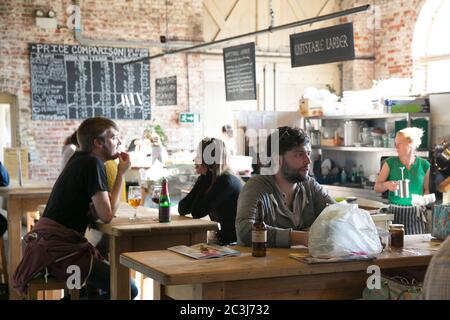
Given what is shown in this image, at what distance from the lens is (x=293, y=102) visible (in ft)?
41.3

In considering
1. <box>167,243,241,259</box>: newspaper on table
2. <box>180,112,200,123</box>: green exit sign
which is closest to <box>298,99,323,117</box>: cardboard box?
<box>180,112,200,123</box>: green exit sign

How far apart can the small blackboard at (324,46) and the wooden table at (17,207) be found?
10.9 feet

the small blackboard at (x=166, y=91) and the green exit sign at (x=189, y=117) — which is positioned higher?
the small blackboard at (x=166, y=91)

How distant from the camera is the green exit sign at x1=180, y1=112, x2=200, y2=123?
11812 millimetres

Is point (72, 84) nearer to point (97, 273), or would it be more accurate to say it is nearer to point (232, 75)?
point (232, 75)

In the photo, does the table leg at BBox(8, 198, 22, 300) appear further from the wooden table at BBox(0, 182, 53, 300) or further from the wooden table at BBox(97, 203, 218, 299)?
Result: the wooden table at BBox(97, 203, 218, 299)

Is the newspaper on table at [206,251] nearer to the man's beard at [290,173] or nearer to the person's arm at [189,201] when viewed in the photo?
the man's beard at [290,173]

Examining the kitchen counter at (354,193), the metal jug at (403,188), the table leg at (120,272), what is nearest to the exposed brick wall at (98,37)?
the kitchen counter at (354,193)

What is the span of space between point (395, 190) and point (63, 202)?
3.49m

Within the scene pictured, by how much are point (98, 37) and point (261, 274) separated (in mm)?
8958

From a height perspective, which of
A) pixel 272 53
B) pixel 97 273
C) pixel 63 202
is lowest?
pixel 97 273

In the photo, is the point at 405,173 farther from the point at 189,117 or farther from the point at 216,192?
the point at 189,117

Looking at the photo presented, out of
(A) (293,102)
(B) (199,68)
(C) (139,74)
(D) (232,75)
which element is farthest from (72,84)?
(A) (293,102)

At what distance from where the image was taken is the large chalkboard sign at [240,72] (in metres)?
9.11
